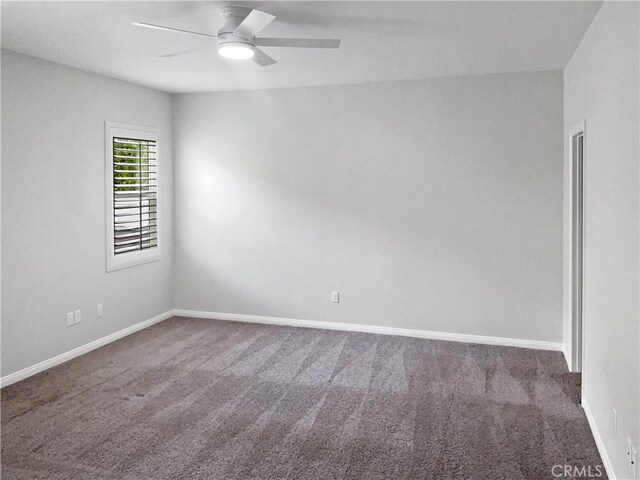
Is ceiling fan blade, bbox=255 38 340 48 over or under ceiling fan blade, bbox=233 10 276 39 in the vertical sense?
under

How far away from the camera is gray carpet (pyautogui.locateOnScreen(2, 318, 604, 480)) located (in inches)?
114

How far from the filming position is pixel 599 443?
301 centimetres

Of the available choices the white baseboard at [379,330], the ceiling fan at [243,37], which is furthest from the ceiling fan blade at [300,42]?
the white baseboard at [379,330]

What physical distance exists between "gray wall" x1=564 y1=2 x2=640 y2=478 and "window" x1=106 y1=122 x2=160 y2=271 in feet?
14.0

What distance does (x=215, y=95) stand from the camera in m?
5.87

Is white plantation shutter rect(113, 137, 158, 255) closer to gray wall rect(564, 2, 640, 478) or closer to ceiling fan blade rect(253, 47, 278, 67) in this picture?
ceiling fan blade rect(253, 47, 278, 67)

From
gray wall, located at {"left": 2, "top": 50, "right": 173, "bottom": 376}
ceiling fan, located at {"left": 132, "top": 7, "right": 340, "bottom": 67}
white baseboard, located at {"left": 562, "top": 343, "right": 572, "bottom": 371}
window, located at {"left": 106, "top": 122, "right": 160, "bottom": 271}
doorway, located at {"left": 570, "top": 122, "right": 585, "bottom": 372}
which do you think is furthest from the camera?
window, located at {"left": 106, "top": 122, "right": 160, "bottom": 271}

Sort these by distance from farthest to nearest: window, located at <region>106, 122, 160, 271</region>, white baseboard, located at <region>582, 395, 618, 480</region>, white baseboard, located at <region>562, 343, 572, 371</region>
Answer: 1. window, located at <region>106, 122, 160, 271</region>
2. white baseboard, located at <region>562, 343, 572, 371</region>
3. white baseboard, located at <region>582, 395, 618, 480</region>

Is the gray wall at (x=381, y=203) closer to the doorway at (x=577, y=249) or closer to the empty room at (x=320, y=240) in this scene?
the empty room at (x=320, y=240)

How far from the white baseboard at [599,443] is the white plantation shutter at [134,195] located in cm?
442

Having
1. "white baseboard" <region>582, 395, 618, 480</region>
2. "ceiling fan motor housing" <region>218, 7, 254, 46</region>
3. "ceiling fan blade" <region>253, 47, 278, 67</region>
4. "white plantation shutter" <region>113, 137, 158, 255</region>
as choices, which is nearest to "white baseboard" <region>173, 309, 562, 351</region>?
"white plantation shutter" <region>113, 137, 158, 255</region>

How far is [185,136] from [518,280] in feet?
13.2

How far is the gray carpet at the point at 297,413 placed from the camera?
9.51ft

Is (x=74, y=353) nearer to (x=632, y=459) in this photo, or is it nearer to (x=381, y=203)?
(x=381, y=203)
